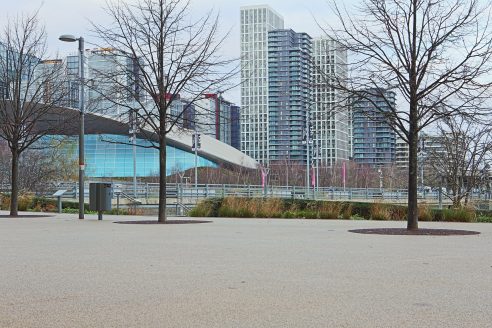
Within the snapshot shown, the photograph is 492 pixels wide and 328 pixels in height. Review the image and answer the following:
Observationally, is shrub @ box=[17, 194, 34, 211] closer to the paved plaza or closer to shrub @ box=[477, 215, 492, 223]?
the paved plaza

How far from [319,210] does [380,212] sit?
2.32 metres

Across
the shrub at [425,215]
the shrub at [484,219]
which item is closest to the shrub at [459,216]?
the shrub at [484,219]

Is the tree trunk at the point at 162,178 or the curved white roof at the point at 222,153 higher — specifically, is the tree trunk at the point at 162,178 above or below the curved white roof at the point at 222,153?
below

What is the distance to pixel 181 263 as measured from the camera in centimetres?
888

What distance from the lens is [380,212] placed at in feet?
69.9

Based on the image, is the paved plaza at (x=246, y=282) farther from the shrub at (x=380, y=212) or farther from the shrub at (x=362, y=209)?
the shrub at (x=362, y=209)

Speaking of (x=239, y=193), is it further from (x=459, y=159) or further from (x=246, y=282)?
(x=246, y=282)

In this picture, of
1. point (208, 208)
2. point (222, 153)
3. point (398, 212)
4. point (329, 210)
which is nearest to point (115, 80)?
point (208, 208)

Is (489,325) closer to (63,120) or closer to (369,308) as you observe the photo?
(369,308)

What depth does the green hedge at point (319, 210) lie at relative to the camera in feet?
67.0

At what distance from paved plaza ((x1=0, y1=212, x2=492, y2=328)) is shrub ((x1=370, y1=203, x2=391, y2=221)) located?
8450 mm

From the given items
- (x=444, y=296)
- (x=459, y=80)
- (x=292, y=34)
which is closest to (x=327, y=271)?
(x=444, y=296)

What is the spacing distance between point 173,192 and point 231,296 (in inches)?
1529

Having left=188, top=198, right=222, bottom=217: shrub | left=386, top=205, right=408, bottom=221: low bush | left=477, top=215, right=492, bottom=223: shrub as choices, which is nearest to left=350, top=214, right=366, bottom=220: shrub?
left=386, top=205, right=408, bottom=221: low bush
